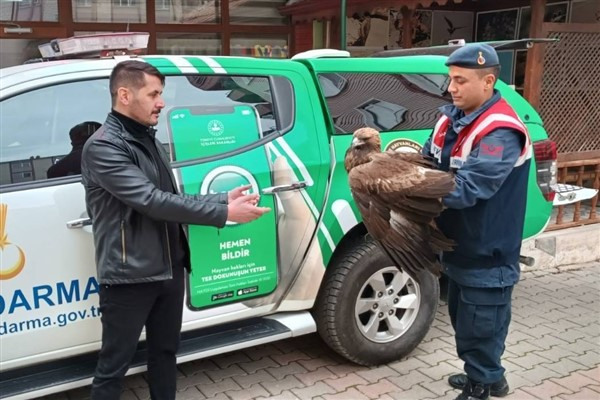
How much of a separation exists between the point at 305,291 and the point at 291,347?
34.6 inches

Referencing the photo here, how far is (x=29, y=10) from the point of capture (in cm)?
730

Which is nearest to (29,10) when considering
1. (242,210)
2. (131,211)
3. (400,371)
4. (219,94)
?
(219,94)

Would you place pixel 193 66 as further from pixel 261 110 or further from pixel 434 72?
pixel 434 72

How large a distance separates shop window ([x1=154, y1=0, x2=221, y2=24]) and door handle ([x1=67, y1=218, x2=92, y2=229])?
5.76m

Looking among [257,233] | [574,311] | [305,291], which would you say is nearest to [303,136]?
[257,233]

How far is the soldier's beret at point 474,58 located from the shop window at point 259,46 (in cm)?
610

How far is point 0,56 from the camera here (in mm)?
7328

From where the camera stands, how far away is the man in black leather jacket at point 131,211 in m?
2.58

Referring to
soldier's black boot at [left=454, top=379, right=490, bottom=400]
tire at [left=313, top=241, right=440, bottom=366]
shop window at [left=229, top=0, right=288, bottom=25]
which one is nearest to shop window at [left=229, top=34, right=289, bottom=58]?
shop window at [left=229, top=0, right=288, bottom=25]

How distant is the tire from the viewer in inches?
146

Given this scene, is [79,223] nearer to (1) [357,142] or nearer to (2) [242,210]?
(2) [242,210]

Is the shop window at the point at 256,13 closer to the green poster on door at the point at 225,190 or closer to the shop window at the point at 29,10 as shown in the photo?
the shop window at the point at 29,10

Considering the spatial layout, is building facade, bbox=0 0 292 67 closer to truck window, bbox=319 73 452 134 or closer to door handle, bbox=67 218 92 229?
truck window, bbox=319 73 452 134

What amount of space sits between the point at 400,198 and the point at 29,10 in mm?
6255
